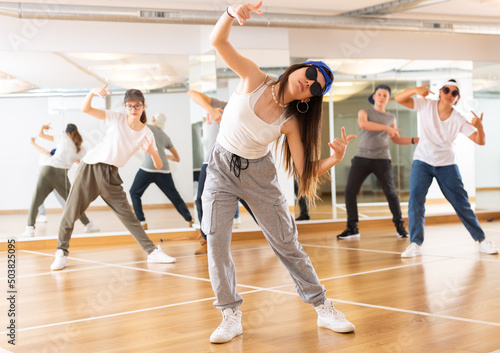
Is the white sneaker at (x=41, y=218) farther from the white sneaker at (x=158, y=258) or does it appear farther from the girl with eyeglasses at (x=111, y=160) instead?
the white sneaker at (x=158, y=258)

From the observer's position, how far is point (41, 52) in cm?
720

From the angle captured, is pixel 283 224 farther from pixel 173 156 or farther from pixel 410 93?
pixel 173 156

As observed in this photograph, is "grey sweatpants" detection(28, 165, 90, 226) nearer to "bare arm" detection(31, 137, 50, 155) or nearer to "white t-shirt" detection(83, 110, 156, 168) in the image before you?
"bare arm" detection(31, 137, 50, 155)

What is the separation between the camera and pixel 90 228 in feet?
24.7

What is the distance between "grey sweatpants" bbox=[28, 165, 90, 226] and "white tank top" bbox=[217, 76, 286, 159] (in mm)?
4801

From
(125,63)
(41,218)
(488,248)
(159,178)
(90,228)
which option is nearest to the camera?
(488,248)

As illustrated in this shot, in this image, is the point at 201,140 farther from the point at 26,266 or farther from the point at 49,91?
the point at 26,266

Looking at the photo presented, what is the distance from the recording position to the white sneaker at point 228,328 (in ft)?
9.60

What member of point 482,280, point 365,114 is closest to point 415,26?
point 365,114

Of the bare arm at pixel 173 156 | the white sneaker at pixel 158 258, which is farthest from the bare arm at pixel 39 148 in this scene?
the white sneaker at pixel 158 258

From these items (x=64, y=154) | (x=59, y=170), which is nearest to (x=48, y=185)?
(x=59, y=170)

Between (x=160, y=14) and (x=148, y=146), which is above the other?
(x=160, y=14)

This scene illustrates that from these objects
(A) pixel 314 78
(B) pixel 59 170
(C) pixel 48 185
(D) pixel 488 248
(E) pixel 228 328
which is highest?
(A) pixel 314 78

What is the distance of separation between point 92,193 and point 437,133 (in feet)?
10.2
